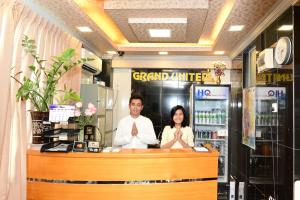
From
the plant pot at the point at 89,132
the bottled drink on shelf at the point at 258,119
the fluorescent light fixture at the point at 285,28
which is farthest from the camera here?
the plant pot at the point at 89,132

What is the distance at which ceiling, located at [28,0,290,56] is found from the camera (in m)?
3.33

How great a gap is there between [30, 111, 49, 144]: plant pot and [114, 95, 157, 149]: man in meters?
0.89

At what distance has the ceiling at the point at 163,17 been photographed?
333 centimetres

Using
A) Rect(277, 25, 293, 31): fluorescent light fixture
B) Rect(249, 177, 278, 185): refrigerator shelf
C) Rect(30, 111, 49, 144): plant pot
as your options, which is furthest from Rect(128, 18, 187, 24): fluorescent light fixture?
Rect(249, 177, 278, 185): refrigerator shelf

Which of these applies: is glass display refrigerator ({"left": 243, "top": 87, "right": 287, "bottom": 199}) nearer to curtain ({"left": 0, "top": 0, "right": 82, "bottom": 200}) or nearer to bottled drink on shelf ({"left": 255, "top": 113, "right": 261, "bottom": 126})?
bottled drink on shelf ({"left": 255, "top": 113, "right": 261, "bottom": 126})

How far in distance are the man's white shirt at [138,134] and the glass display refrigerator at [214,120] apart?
7.10 feet

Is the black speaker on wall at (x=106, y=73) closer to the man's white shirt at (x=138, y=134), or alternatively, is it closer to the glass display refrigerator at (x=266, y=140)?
the man's white shirt at (x=138, y=134)

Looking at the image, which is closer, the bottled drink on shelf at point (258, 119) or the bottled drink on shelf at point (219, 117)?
the bottled drink on shelf at point (258, 119)

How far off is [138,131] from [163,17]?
5.68 ft

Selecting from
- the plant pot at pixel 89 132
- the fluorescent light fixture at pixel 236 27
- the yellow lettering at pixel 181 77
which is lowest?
the plant pot at pixel 89 132

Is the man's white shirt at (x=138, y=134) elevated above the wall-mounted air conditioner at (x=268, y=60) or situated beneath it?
situated beneath

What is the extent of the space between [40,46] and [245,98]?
3.23 meters

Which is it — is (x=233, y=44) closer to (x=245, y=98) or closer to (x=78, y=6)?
(x=245, y=98)

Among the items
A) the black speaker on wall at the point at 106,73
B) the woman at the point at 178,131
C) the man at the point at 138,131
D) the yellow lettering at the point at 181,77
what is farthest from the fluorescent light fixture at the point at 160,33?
the black speaker on wall at the point at 106,73
